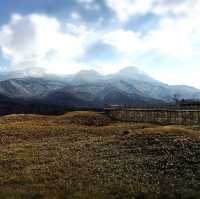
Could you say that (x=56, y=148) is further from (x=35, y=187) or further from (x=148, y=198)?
(x=148, y=198)

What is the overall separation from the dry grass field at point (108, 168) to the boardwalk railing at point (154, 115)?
28.1 meters

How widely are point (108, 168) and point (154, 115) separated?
173ft

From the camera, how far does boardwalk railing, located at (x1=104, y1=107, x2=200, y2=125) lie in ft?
233

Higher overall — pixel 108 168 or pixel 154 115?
pixel 154 115

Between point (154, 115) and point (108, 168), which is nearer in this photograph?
point (108, 168)

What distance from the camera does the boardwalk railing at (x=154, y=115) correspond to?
71.1 m

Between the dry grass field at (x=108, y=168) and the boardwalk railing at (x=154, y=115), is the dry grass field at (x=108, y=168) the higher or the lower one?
the lower one

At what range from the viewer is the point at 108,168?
2962cm

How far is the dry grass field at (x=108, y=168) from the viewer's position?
23516 mm

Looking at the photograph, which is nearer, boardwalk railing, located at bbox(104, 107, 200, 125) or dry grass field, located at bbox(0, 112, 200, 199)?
dry grass field, located at bbox(0, 112, 200, 199)

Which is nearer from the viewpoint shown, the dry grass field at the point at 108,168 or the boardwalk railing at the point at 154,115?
the dry grass field at the point at 108,168

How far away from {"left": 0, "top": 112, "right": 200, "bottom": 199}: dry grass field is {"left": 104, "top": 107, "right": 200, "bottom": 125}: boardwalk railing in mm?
28127

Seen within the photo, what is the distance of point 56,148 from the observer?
1625 inches

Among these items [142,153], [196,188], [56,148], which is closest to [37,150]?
[56,148]
